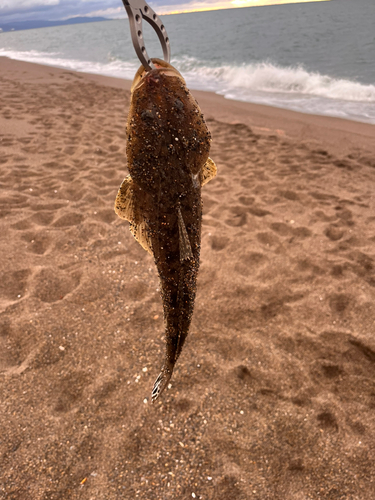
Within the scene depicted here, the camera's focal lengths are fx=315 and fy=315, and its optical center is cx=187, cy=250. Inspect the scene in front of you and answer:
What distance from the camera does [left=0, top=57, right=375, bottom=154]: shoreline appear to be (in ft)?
24.6

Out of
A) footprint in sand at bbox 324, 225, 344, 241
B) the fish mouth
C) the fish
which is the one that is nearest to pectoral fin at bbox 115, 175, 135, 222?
the fish

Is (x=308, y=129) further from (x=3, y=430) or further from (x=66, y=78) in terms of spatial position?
(x=66, y=78)

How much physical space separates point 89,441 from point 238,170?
5285mm

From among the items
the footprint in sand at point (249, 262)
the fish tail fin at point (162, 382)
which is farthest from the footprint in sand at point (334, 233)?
the fish tail fin at point (162, 382)

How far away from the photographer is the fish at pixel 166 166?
4.08ft

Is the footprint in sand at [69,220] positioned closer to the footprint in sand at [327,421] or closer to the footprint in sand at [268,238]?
the footprint in sand at [268,238]

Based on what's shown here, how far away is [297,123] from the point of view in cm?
874

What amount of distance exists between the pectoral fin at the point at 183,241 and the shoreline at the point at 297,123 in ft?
22.7

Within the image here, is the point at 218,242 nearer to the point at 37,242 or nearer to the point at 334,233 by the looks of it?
the point at 334,233

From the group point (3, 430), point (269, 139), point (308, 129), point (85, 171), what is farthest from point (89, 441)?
point (308, 129)

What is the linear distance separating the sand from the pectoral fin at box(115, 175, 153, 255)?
1617 millimetres

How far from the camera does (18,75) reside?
14.5 metres

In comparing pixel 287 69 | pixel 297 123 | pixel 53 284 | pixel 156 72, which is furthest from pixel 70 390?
pixel 287 69

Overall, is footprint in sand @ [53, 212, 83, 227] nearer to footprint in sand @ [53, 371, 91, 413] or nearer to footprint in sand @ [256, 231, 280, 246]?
footprint in sand @ [53, 371, 91, 413]
